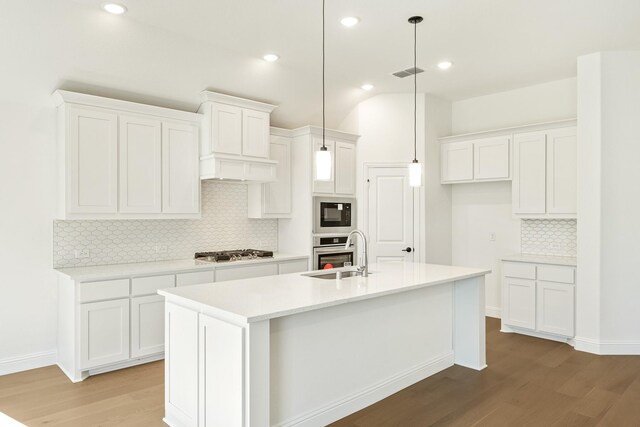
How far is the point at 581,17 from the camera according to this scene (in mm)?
3629

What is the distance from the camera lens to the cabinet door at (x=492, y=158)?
5375 millimetres

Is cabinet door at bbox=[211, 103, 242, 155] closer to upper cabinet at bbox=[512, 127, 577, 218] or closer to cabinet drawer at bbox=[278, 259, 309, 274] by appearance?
cabinet drawer at bbox=[278, 259, 309, 274]

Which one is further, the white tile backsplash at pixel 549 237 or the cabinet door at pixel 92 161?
the white tile backsplash at pixel 549 237

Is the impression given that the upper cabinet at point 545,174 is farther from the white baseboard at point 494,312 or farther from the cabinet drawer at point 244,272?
the cabinet drawer at point 244,272

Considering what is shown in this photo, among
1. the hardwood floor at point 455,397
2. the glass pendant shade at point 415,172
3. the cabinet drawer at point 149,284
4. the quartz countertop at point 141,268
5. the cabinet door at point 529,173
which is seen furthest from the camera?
the cabinet door at point 529,173

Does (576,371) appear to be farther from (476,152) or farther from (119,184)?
(119,184)

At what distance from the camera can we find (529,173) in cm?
516

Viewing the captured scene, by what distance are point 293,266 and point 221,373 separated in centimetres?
287

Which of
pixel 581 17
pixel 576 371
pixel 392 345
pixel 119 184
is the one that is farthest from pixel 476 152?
pixel 119 184

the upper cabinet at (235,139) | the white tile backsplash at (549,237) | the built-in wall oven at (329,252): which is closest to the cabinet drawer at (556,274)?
the white tile backsplash at (549,237)

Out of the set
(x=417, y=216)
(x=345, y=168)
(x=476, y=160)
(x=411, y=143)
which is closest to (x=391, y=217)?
(x=417, y=216)

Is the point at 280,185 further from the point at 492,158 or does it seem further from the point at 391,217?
the point at 492,158

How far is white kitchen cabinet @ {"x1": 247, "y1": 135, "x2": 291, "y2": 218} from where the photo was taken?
17.7 feet

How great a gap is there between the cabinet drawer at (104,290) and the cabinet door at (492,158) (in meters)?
4.35
